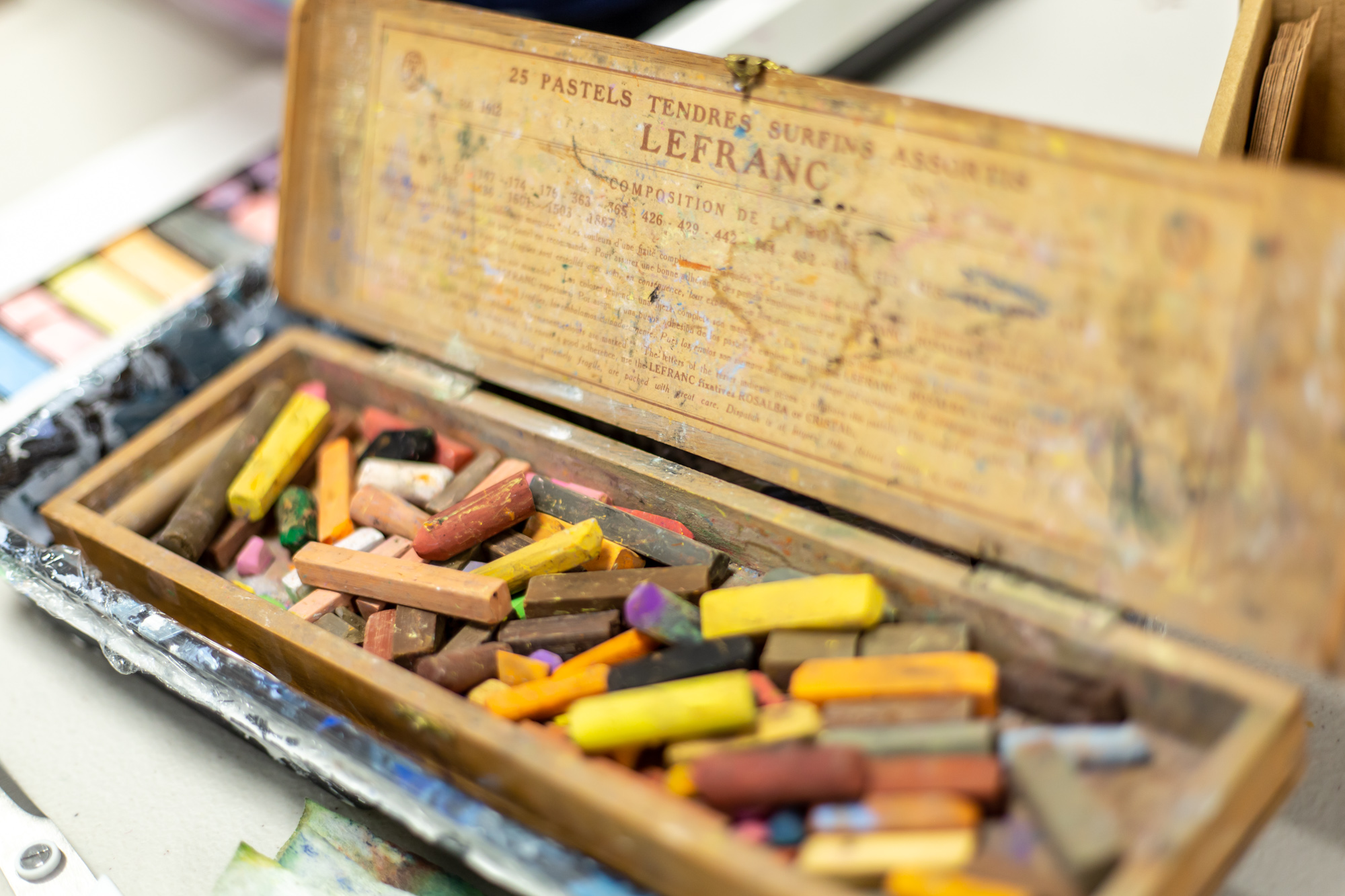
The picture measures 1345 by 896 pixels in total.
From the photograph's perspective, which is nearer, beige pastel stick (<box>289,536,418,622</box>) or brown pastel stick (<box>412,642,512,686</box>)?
brown pastel stick (<box>412,642,512,686</box>)

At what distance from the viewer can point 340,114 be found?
1911 millimetres

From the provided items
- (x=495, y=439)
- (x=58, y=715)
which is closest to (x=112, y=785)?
(x=58, y=715)

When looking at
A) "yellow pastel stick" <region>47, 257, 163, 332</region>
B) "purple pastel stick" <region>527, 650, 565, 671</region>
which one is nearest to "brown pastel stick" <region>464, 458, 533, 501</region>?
"purple pastel stick" <region>527, 650, 565, 671</region>

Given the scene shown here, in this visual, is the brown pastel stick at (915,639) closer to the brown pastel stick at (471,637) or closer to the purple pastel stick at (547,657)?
the purple pastel stick at (547,657)

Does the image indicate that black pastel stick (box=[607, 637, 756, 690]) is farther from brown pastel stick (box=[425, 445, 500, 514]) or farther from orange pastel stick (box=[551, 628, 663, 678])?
brown pastel stick (box=[425, 445, 500, 514])

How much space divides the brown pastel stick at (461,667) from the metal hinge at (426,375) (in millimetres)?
549

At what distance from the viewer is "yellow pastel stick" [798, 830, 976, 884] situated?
110 cm

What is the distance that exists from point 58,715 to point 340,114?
1.18 metres

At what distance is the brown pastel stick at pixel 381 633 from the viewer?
1.52 m

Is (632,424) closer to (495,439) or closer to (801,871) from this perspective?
(495,439)

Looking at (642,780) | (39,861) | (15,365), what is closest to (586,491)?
(642,780)

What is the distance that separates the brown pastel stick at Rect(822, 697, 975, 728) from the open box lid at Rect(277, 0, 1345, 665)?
0.70 feet

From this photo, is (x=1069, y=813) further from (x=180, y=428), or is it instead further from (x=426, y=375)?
(x=180, y=428)

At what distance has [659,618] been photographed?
1.41 metres
